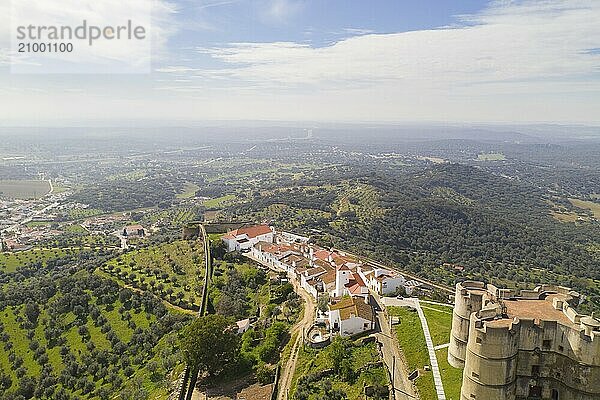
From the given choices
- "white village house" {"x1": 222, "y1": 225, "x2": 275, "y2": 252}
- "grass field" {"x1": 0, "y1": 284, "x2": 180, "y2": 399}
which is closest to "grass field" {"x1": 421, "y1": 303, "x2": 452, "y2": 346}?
"grass field" {"x1": 0, "y1": 284, "x2": 180, "y2": 399}

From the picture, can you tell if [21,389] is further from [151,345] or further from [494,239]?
[494,239]

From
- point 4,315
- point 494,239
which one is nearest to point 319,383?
point 4,315

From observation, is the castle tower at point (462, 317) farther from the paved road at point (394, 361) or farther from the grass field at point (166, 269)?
the grass field at point (166, 269)

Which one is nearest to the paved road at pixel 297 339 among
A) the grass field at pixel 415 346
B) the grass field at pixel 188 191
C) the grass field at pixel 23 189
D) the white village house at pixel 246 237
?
the grass field at pixel 415 346

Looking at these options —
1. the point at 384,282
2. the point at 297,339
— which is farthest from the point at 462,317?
the point at 384,282

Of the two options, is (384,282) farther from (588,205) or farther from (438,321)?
(588,205)

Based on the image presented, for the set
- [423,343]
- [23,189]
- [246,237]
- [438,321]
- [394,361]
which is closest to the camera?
[394,361]
